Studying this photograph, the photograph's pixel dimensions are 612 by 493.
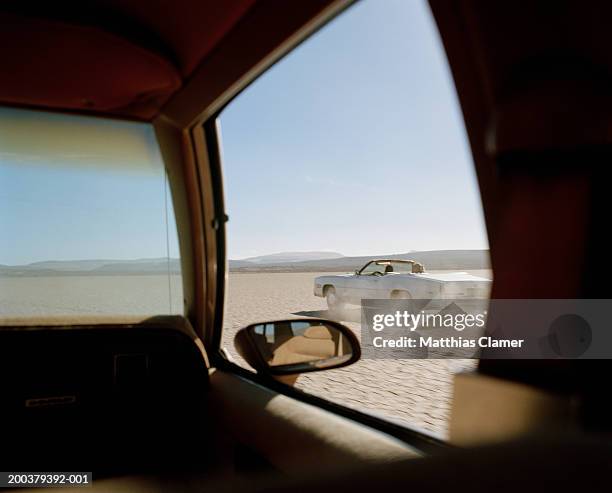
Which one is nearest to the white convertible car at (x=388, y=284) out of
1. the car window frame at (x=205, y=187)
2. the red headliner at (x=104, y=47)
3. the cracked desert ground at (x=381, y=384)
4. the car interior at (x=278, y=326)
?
the cracked desert ground at (x=381, y=384)

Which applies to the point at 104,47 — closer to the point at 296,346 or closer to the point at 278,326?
the point at 278,326

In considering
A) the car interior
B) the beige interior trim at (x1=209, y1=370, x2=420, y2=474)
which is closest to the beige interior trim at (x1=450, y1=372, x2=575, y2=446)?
the car interior

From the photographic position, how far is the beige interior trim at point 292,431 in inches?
63.1

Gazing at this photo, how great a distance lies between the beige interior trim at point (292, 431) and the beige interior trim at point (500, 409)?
296mm

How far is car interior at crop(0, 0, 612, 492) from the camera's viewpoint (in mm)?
1042

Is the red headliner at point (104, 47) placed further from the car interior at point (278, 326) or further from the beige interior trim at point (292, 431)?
the beige interior trim at point (292, 431)

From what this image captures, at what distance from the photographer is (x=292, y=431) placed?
1.89 m

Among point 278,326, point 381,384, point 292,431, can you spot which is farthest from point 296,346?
point 381,384

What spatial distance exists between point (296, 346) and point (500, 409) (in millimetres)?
1378

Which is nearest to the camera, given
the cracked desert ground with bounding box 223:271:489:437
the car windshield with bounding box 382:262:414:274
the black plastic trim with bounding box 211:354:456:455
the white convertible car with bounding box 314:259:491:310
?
the black plastic trim with bounding box 211:354:456:455

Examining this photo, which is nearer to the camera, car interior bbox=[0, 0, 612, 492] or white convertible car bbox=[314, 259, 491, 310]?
car interior bbox=[0, 0, 612, 492]

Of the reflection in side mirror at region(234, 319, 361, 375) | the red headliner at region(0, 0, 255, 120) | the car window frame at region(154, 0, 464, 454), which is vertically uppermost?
the red headliner at region(0, 0, 255, 120)

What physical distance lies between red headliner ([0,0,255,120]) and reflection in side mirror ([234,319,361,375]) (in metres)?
1.35

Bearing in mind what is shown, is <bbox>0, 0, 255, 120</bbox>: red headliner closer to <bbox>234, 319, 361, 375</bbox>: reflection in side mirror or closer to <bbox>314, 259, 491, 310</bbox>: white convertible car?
<bbox>234, 319, 361, 375</bbox>: reflection in side mirror
